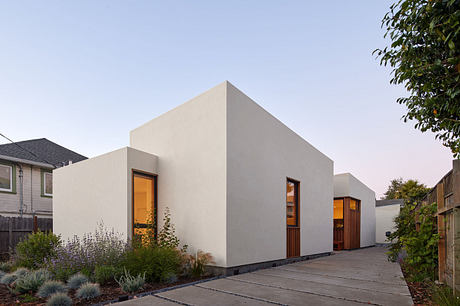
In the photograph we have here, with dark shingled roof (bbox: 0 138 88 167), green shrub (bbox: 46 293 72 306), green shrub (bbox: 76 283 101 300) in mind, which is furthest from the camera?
dark shingled roof (bbox: 0 138 88 167)

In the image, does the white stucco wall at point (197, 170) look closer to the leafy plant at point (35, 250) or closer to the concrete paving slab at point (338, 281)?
the concrete paving slab at point (338, 281)

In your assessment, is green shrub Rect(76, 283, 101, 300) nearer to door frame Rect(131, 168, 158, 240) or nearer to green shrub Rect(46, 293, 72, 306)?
green shrub Rect(46, 293, 72, 306)

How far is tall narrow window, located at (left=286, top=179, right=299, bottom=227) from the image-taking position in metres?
8.88

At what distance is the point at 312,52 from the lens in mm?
10836

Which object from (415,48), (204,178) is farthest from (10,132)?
(415,48)

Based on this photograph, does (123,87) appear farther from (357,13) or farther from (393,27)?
(393,27)

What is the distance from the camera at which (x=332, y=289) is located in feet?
16.4

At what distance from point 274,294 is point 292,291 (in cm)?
41

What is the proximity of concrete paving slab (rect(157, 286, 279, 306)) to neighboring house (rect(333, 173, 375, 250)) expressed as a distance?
11219mm

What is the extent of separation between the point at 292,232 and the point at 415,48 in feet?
20.3

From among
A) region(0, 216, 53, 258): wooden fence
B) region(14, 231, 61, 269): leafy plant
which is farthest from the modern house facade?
region(0, 216, 53, 258): wooden fence

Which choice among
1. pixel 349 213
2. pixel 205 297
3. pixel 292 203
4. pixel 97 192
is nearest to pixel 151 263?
pixel 205 297

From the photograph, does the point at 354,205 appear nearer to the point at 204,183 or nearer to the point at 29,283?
the point at 204,183

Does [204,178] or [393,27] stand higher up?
[393,27]
